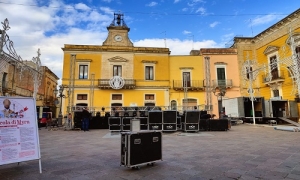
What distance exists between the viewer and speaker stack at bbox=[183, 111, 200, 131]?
1113 cm

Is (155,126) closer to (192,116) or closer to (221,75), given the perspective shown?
(192,116)

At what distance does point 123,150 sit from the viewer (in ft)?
13.3

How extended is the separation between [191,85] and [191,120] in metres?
10.9

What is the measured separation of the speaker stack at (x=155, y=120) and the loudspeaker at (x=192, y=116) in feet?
4.86

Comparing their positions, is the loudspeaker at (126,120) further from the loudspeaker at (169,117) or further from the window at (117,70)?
the window at (117,70)

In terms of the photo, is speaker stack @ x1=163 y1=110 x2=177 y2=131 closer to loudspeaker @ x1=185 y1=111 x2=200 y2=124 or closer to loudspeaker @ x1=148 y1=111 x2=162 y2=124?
loudspeaker @ x1=148 y1=111 x2=162 y2=124

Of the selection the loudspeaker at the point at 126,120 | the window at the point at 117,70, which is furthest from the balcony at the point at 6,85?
the loudspeaker at the point at 126,120

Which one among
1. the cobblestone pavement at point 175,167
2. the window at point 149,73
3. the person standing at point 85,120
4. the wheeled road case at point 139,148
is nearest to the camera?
the cobblestone pavement at point 175,167

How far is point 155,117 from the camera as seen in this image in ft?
36.3

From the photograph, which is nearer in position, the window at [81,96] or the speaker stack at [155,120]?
the speaker stack at [155,120]

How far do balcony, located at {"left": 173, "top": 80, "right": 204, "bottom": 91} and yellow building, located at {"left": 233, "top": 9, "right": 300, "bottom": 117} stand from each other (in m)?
4.42

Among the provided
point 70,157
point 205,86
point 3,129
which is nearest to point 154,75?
point 205,86

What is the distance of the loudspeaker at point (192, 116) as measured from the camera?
11125mm

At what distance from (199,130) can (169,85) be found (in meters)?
9.82
